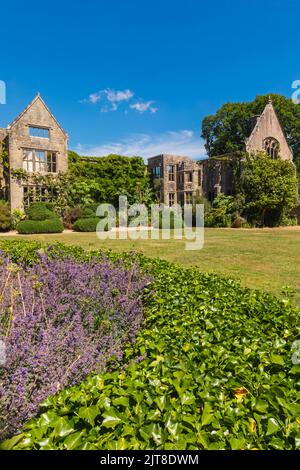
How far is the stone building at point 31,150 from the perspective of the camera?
23.0 meters

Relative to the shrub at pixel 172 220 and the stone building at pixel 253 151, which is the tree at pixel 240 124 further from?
the shrub at pixel 172 220

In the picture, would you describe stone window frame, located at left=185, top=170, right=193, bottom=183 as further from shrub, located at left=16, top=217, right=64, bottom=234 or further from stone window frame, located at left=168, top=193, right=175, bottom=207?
shrub, located at left=16, top=217, right=64, bottom=234

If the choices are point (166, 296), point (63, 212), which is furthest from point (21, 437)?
point (63, 212)

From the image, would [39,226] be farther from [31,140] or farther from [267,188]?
[267,188]

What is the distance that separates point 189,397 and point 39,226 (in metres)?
19.6

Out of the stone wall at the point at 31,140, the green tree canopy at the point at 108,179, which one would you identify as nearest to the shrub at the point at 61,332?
Result: the stone wall at the point at 31,140

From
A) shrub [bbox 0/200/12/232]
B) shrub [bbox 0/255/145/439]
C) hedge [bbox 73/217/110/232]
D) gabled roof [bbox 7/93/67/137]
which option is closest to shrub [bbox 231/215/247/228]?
hedge [bbox 73/217/110/232]

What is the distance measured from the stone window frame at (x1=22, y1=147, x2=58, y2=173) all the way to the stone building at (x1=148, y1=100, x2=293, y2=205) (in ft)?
34.3

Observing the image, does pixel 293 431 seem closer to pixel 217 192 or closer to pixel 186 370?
pixel 186 370

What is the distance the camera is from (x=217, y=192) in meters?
28.1

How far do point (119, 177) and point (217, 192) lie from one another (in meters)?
9.07

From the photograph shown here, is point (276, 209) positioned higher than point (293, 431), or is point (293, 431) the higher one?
point (276, 209)

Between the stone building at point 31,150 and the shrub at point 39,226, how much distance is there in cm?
Answer: 415

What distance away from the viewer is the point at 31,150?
2406 centimetres
